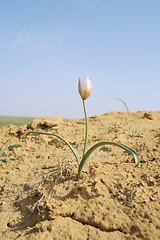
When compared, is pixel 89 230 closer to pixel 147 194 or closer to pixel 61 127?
pixel 147 194

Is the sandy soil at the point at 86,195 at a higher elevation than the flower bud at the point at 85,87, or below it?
below

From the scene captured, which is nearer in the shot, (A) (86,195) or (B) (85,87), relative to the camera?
(A) (86,195)

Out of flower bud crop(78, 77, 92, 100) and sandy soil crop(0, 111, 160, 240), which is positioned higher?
flower bud crop(78, 77, 92, 100)

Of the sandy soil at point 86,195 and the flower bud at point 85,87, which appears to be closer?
the sandy soil at point 86,195

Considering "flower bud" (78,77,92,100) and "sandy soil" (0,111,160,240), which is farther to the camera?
"flower bud" (78,77,92,100)
